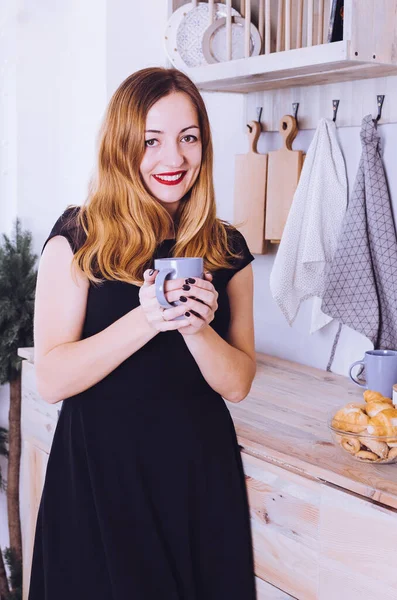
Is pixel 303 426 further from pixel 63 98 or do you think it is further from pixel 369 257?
pixel 63 98

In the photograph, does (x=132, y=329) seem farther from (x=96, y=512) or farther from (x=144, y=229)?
(x=96, y=512)

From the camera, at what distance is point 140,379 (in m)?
1.30

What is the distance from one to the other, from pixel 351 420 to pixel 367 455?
0.06 meters

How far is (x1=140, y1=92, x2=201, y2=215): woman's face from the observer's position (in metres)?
1.27

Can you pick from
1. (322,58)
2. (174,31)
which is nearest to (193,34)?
(174,31)

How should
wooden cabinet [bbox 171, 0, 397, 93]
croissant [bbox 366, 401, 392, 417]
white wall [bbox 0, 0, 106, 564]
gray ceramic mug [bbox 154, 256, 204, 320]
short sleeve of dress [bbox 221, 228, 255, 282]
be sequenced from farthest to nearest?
white wall [bbox 0, 0, 106, 564] → wooden cabinet [bbox 171, 0, 397, 93] → short sleeve of dress [bbox 221, 228, 255, 282] → croissant [bbox 366, 401, 392, 417] → gray ceramic mug [bbox 154, 256, 204, 320]

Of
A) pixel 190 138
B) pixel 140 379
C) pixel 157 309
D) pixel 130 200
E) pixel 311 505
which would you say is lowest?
pixel 311 505

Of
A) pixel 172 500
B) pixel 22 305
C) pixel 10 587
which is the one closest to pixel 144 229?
pixel 172 500

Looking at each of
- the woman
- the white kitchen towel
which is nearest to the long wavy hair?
the woman

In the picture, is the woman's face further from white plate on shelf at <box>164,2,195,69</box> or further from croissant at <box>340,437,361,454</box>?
white plate on shelf at <box>164,2,195,69</box>

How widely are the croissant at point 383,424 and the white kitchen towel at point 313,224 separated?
666 millimetres

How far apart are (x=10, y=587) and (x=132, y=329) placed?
5.85 feet

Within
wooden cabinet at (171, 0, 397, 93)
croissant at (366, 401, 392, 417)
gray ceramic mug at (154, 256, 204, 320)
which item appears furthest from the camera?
wooden cabinet at (171, 0, 397, 93)

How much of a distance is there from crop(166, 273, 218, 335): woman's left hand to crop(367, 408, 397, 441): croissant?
1.10 ft
